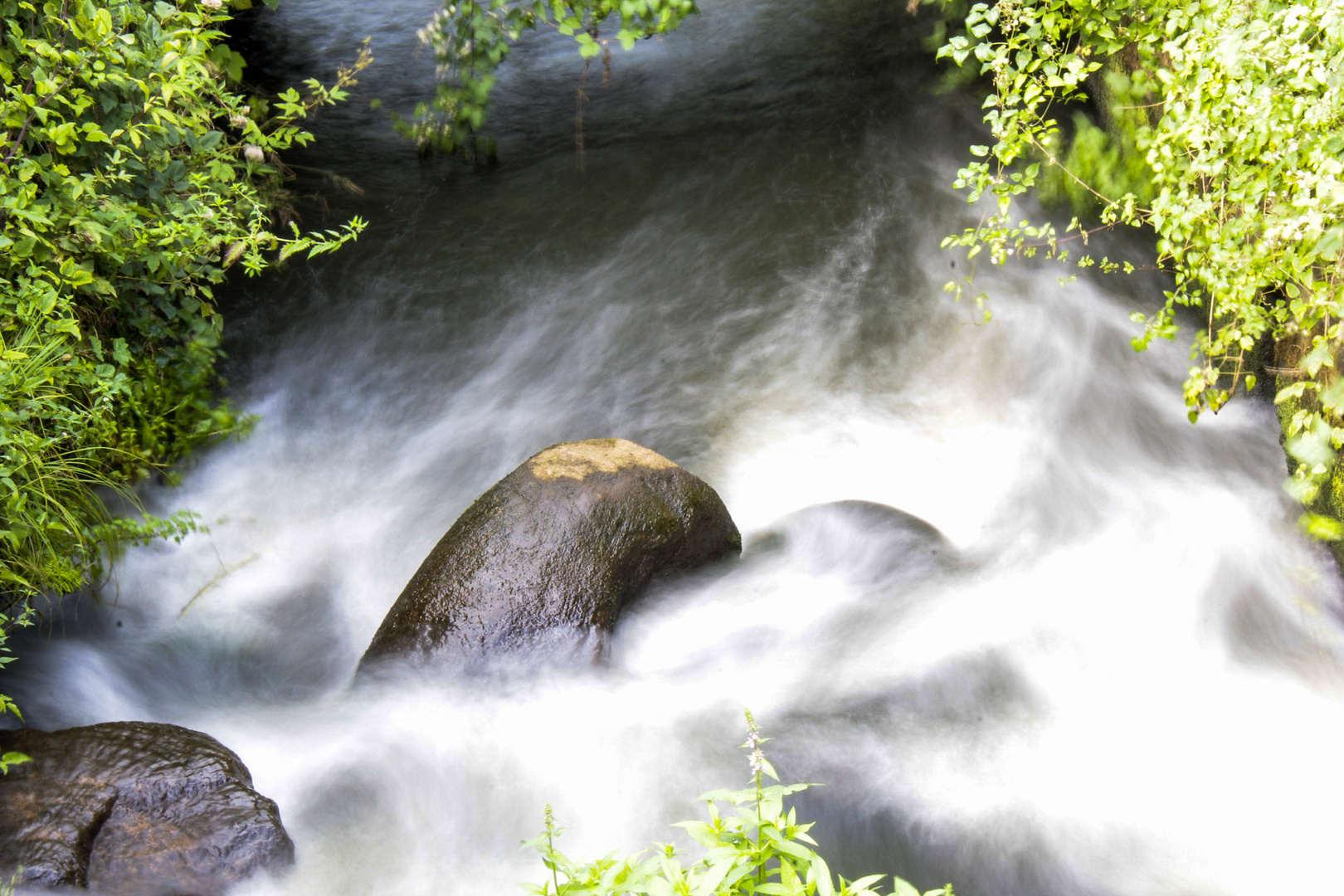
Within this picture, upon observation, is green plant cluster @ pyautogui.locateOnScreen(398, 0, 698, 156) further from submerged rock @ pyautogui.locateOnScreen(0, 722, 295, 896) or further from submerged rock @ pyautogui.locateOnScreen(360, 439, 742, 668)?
submerged rock @ pyautogui.locateOnScreen(0, 722, 295, 896)

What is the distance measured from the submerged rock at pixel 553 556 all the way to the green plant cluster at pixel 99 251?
3.82ft

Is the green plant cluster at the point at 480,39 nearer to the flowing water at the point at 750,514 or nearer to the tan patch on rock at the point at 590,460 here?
the flowing water at the point at 750,514

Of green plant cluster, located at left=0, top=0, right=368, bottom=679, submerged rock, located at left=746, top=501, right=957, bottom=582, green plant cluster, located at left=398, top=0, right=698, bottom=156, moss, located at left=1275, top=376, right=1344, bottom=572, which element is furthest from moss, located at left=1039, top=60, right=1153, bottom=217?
green plant cluster, located at left=0, top=0, right=368, bottom=679

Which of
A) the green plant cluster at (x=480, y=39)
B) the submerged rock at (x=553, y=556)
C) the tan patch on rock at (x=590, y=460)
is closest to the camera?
the submerged rock at (x=553, y=556)

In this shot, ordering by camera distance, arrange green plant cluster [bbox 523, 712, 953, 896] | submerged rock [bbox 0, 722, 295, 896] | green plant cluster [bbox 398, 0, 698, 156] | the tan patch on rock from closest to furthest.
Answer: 1. green plant cluster [bbox 523, 712, 953, 896]
2. submerged rock [bbox 0, 722, 295, 896]
3. the tan patch on rock
4. green plant cluster [bbox 398, 0, 698, 156]

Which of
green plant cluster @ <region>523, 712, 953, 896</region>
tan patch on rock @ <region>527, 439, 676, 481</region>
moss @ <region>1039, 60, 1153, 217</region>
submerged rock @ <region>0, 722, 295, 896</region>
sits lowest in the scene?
submerged rock @ <region>0, 722, 295, 896</region>

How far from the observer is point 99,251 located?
3.72 m

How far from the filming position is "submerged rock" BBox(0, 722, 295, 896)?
263 centimetres

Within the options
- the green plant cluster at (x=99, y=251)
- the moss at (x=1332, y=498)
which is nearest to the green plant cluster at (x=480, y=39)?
the green plant cluster at (x=99, y=251)

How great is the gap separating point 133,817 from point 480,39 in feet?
13.7

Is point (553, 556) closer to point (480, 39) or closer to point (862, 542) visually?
point (862, 542)

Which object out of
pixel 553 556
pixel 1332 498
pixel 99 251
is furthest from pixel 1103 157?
pixel 99 251

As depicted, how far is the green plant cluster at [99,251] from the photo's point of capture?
10.4 ft

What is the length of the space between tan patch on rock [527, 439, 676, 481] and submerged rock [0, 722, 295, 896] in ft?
4.87
